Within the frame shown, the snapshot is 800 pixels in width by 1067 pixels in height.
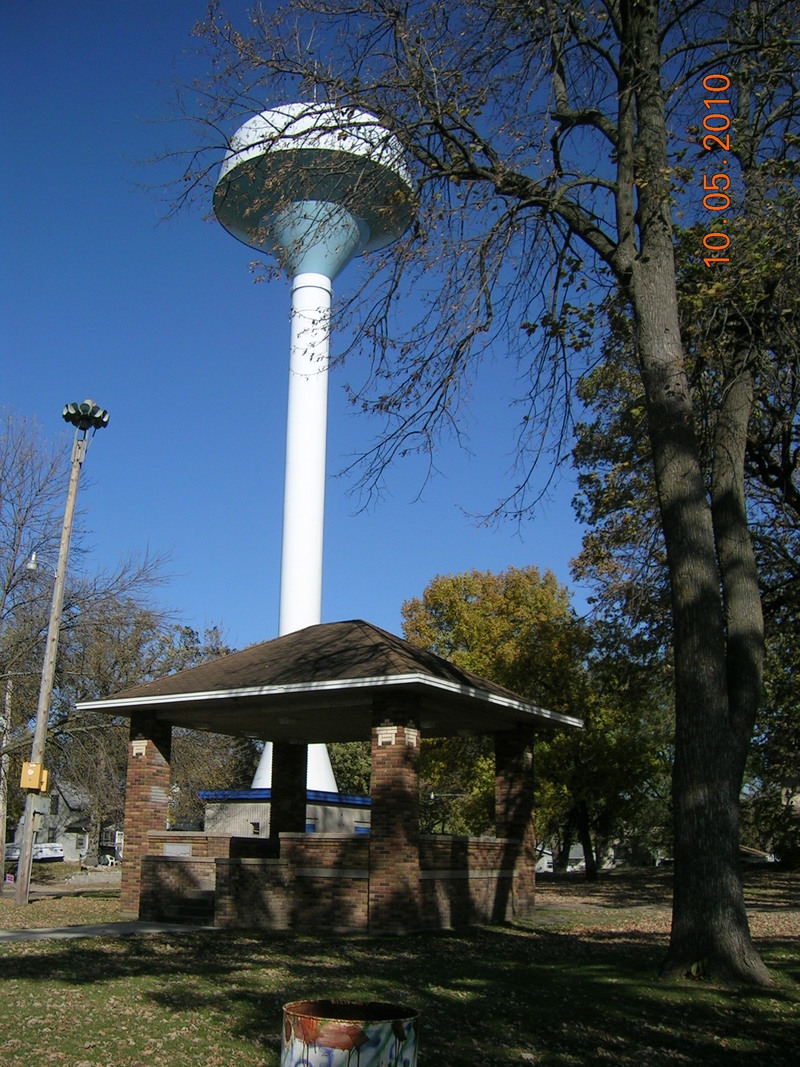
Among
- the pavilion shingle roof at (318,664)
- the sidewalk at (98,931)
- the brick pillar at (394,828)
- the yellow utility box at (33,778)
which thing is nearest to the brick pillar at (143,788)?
the pavilion shingle roof at (318,664)

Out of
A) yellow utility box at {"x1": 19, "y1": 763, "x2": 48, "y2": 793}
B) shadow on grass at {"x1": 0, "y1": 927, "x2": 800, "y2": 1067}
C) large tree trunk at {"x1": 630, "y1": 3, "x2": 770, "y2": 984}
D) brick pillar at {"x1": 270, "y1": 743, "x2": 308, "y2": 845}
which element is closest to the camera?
shadow on grass at {"x1": 0, "y1": 927, "x2": 800, "y2": 1067}

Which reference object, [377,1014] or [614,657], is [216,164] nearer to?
[377,1014]

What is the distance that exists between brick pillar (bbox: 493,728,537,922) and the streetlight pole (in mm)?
8468

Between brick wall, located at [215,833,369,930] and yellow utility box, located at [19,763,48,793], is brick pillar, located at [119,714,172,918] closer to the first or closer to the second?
yellow utility box, located at [19,763,48,793]

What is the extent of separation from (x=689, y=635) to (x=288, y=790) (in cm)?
1410

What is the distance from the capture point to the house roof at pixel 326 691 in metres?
15.9

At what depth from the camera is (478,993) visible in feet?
31.7

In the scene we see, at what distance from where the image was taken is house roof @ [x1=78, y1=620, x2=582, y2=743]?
15906mm

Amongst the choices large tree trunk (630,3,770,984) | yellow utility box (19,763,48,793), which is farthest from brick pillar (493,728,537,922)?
large tree trunk (630,3,770,984)

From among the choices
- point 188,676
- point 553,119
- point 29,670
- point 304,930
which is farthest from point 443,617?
point 553,119

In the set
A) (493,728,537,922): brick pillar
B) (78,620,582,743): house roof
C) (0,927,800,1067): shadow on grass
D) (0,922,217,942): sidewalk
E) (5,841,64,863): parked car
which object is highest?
(78,620,582,743): house roof

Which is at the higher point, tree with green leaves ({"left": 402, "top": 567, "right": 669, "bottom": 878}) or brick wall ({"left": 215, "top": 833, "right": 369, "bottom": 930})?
tree with green leaves ({"left": 402, "top": 567, "right": 669, "bottom": 878})

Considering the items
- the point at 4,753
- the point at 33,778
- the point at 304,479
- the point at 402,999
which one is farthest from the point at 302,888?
the point at 304,479

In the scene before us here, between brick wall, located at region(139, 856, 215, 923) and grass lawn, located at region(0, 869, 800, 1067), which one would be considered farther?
brick wall, located at region(139, 856, 215, 923)
